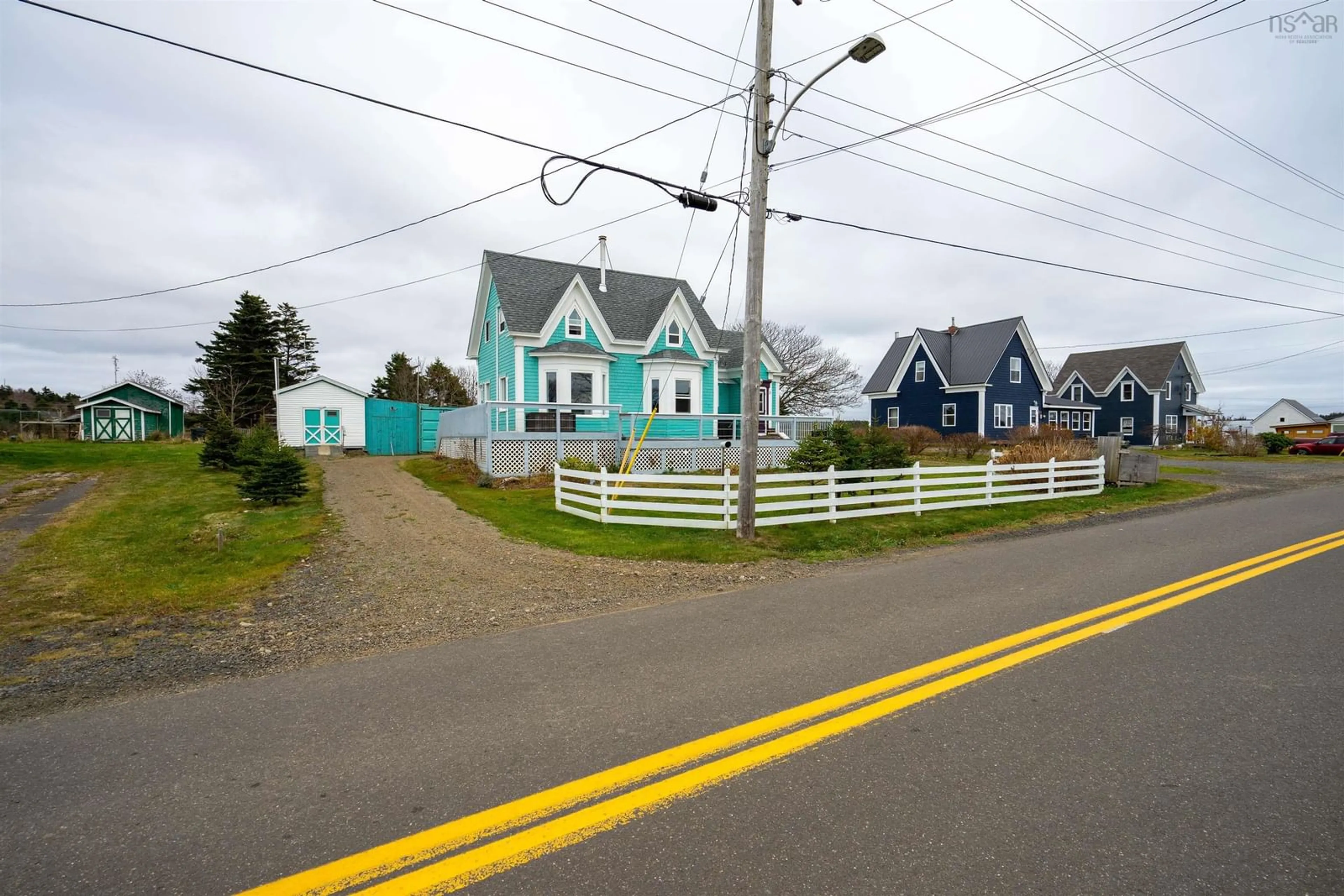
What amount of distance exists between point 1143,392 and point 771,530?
2007 inches

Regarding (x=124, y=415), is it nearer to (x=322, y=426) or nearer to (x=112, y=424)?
(x=112, y=424)

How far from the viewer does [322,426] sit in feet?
107

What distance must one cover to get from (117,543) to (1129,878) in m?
13.2

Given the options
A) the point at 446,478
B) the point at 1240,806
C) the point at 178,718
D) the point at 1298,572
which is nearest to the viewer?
the point at 1240,806

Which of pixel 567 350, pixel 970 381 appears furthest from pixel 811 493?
pixel 970 381

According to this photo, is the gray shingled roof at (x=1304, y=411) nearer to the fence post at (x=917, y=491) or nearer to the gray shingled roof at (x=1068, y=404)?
the gray shingled roof at (x=1068, y=404)

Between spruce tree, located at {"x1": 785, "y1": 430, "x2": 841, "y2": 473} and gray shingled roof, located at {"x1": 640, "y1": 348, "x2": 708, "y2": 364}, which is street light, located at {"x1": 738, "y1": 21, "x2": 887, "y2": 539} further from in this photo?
gray shingled roof, located at {"x1": 640, "y1": 348, "x2": 708, "y2": 364}

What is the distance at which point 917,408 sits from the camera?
43.8m

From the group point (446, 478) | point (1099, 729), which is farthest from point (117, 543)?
point (1099, 729)

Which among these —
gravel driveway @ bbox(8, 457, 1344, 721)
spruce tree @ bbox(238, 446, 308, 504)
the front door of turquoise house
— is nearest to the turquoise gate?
the front door of turquoise house

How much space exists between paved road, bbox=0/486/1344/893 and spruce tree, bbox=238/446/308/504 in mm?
11590

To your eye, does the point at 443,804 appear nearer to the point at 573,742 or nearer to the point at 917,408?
the point at 573,742

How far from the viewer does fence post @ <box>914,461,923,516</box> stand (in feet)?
42.9

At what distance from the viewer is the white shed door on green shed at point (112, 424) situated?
137 feet
